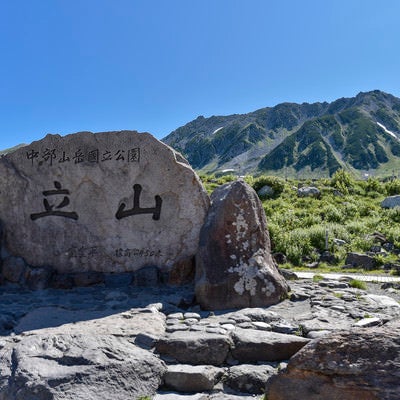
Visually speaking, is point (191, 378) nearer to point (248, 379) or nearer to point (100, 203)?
point (248, 379)

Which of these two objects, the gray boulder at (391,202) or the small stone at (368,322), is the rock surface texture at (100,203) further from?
the gray boulder at (391,202)

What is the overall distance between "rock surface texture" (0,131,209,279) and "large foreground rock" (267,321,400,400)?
5270 mm

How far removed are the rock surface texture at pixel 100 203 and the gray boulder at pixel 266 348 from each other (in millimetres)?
4008

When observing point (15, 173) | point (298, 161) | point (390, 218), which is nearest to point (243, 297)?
point (15, 173)

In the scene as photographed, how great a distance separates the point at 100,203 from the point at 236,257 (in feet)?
12.1

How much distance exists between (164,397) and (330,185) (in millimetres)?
31004

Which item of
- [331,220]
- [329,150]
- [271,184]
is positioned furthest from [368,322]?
[329,150]

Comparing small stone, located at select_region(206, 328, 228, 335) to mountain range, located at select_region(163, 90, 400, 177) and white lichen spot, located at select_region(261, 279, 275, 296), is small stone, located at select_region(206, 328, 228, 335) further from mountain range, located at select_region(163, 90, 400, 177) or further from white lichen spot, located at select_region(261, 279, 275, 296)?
mountain range, located at select_region(163, 90, 400, 177)

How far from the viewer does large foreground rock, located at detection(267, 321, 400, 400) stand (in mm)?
3664

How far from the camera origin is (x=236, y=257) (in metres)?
8.05

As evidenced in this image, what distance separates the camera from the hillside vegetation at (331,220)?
17.0 m

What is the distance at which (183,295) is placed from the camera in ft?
26.9

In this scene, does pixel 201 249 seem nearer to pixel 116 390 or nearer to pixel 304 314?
pixel 304 314

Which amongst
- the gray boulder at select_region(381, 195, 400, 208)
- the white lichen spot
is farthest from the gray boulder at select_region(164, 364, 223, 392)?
the gray boulder at select_region(381, 195, 400, 208)
